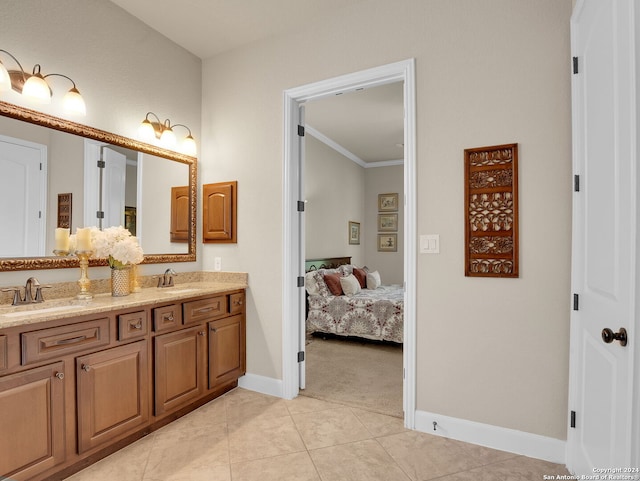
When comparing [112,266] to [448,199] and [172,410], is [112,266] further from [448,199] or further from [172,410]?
[448,199]

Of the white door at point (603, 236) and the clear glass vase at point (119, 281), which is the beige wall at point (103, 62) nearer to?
the clear glass vase at point (119, 281)

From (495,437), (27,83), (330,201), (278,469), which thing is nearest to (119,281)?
(27,83)

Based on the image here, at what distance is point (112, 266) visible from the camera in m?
2.30

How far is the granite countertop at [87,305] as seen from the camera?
1.62 metres

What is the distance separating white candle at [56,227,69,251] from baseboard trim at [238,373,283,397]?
167 cm

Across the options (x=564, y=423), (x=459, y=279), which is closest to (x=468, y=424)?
(x=564, y=423)

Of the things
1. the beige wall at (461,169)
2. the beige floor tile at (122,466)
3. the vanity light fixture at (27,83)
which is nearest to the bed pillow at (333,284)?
the beige wall at (461,169)

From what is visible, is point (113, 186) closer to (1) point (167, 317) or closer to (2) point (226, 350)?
(1) point (167, 317)

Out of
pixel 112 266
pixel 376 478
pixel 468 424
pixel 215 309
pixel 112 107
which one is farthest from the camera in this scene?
pixel 215 309

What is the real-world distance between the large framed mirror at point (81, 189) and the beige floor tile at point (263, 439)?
1445 mm

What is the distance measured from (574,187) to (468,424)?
1501 millimetres

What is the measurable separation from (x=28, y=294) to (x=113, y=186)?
902 millimetres

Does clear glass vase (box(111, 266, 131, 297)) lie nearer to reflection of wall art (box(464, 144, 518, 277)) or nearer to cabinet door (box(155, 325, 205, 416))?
cabinet door (box(155, 325, 205, 416))

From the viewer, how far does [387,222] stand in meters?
7.45
